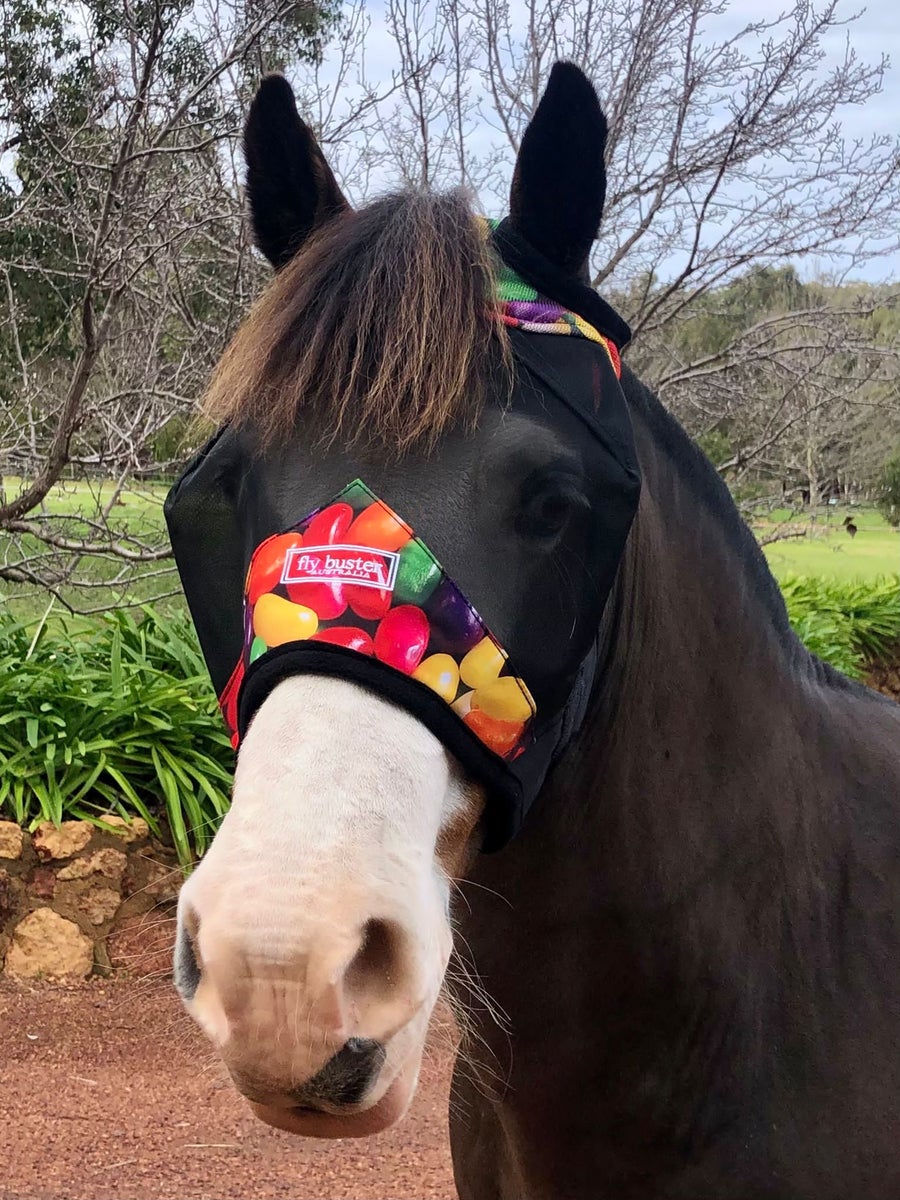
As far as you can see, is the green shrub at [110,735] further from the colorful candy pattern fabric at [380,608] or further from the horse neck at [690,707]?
the colorful candy pattern fabric at [380,608]

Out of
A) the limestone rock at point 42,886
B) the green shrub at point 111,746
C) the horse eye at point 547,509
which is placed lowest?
the limestone rock at point 42,886

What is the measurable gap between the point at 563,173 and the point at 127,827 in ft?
14.5

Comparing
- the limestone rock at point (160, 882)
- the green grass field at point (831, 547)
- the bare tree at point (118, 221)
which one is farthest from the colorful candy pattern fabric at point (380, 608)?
the green grass field at point (831, 547)

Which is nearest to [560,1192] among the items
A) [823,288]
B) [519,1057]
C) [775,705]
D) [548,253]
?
[519,1057]

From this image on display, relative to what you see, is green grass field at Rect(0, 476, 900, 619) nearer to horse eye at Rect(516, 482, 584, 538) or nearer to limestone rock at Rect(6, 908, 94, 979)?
limestone rock at Rect(6, 908, 94, 979)

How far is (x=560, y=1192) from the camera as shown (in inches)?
68.7

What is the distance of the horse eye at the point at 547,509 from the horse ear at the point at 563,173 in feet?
1.42

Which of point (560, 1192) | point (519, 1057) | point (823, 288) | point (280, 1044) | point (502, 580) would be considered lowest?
point (560, 1192)

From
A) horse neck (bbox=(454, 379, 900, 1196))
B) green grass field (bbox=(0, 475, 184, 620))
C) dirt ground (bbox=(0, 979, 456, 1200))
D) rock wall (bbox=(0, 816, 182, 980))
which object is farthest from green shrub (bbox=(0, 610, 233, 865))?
horse neck (bbox=(454, 379, 900, 1196))

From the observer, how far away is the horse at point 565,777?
1.16m

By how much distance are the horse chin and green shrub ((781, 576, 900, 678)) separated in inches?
353

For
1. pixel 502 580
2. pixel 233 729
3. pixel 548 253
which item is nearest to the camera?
pixel 502 580

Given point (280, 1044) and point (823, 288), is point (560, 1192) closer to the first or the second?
point (280, 1044)

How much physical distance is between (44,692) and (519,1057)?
4417 millimetres
